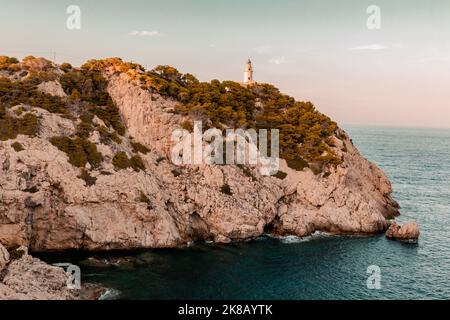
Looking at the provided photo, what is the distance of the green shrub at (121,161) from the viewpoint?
54.5m

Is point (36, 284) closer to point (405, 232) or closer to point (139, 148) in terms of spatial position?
point (139, 148)

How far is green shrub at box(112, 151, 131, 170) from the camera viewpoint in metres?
54.5

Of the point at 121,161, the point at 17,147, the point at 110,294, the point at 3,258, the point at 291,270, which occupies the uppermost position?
the point at 17,147

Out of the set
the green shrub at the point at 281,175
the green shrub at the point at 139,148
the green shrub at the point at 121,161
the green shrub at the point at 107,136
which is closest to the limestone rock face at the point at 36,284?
the green shrub at the point at 121,161

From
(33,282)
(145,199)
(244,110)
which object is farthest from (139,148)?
(33,282)

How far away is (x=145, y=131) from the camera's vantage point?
6419 centimetres

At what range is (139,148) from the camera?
61.5m

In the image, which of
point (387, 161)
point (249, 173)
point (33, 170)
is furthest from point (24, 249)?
point (387, 161)

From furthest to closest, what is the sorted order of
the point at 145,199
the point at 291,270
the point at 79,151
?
the point at 79,151
the point at 145,199
the point at 291,270

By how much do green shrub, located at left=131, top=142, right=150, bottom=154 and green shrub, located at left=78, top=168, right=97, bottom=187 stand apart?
1022cm

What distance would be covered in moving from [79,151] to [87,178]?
4.43 m

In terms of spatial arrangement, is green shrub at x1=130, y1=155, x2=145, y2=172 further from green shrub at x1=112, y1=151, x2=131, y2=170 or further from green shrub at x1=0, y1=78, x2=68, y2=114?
green shrub at x1=0, y1=78, x2=68, y2=114

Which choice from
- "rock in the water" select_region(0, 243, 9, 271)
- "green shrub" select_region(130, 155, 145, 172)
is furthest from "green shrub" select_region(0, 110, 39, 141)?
"rock in the water" select_region(0, 243, 9, 271)

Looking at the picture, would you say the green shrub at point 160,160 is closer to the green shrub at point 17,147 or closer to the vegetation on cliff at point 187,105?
the vegetation on cliff at point 187,105
